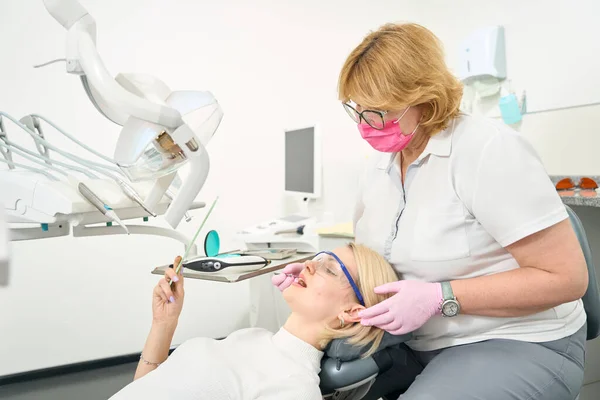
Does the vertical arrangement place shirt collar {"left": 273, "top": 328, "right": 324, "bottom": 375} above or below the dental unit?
below

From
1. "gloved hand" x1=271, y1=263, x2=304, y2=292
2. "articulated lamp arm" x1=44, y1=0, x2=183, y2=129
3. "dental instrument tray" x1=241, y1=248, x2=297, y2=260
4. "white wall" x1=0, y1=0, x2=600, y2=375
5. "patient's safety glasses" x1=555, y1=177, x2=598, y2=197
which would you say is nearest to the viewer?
"articulated lamp arm" x1=44, y1=0, x2=183, y2=129

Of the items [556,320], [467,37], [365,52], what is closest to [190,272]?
[365,52]

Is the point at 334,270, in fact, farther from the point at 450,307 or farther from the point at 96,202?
the point at 96,202

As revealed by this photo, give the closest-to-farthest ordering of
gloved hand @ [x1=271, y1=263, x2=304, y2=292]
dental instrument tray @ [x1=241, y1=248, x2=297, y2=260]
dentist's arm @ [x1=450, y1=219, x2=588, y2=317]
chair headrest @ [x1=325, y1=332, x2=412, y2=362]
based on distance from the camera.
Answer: dentist's arm @ [x1=450, y1=219, x2=588, y2=317], chair headrest @ [x1=325, y1=332, x2=412, y2=362], gloved hand @ [x1=271, y1=263, x2=304, y2=292], dental instrument tray @ [x1=241, y1=248, x2=297, y2=260]

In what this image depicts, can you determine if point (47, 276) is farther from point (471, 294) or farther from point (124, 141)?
point (471, 294)

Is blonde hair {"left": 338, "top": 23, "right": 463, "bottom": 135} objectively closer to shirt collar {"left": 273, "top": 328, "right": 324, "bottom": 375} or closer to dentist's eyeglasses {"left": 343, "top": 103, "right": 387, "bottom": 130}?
dentist's eyeglasses {"left": 343, "top": 103, "right": 387, "bottom": 130}

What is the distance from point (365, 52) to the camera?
1237mm

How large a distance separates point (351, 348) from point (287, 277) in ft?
1.00

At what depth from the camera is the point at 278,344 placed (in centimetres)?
124

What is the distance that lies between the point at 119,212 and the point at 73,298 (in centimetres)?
160

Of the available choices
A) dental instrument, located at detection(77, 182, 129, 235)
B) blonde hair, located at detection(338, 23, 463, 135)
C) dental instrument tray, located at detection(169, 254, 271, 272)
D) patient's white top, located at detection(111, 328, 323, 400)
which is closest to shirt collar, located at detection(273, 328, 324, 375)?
patient's white top, located at detection(111, 328, 323, 400)

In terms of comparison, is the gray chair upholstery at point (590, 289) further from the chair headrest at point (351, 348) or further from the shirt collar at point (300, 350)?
the shirt collar at point (300, 350)

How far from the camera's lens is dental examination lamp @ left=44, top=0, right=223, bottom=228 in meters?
0.84

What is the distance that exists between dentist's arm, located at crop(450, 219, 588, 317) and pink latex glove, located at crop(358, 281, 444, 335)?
6 centimetres
